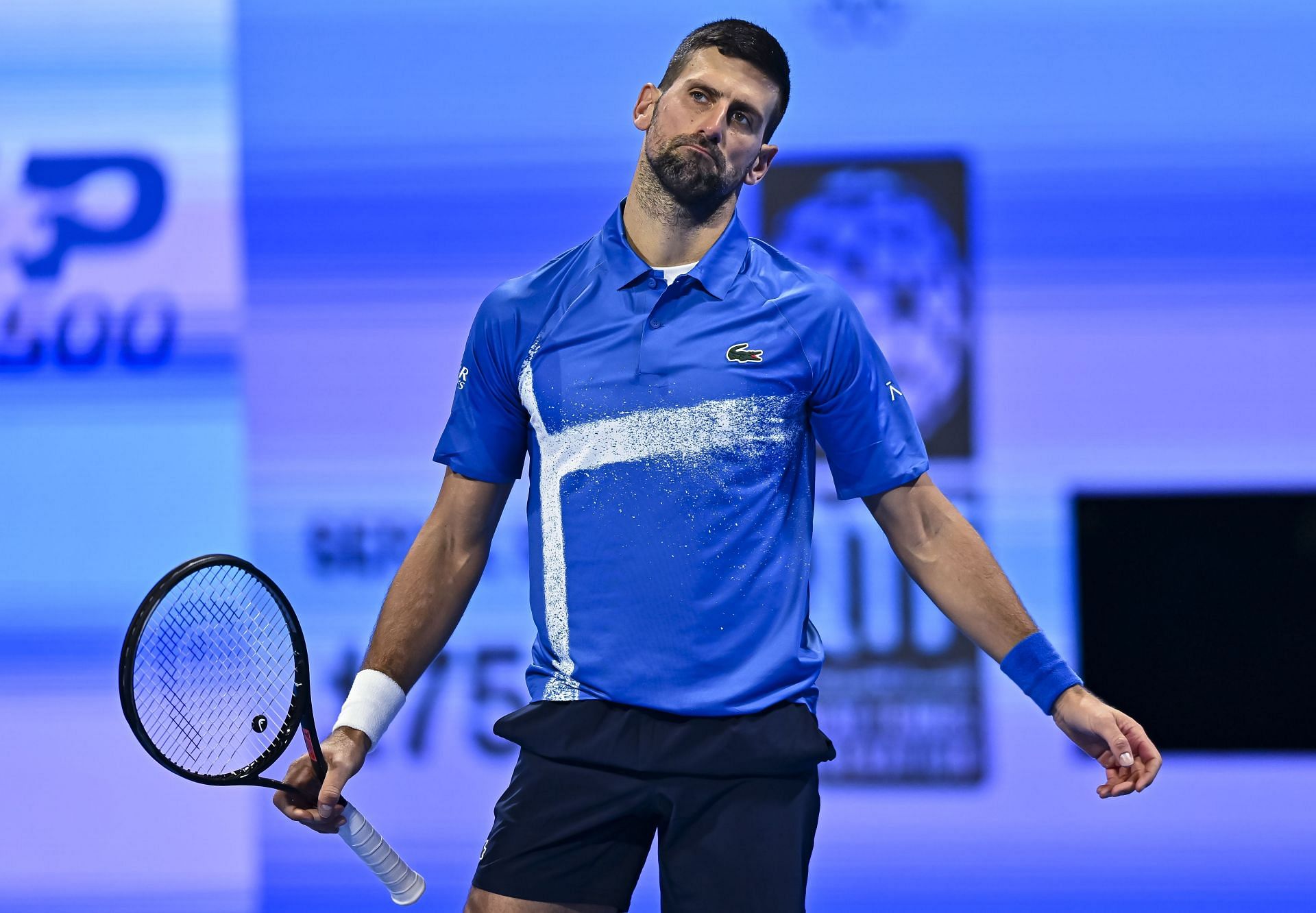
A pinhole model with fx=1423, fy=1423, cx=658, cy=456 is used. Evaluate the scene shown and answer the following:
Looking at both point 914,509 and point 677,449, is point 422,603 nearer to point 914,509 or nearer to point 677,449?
point 677,449

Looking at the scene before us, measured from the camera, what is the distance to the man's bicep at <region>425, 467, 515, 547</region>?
2.37 metres

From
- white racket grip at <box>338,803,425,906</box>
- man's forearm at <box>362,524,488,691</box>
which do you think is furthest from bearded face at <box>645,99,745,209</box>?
white racket grip at <box>338,803,425,906</box>

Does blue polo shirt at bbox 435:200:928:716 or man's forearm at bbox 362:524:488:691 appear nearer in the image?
blue polo shirt at bbox 435:200:928:716

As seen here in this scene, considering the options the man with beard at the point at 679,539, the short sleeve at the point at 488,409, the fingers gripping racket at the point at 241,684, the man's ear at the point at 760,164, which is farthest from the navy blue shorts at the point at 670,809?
the man's ear at the point at 760,164

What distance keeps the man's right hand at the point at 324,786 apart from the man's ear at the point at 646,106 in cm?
115

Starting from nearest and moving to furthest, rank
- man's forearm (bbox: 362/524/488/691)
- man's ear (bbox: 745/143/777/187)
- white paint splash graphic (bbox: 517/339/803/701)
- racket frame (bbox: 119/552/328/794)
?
racket frame (bbox: 119/552/328/794), white paint splash graphic (bbox: 517/339/803/701), man's forearm (bbox: 362/524/488/691), man's ear (bbox: 745/143/777/187)

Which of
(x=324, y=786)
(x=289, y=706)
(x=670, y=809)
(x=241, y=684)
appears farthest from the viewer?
(x=241, y=684)

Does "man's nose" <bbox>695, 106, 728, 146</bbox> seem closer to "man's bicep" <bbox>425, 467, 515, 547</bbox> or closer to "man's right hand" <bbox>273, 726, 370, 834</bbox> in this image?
"man's bicep" <bbox>425, 467, 515, 547</bbox>

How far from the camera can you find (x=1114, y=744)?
2.08 m

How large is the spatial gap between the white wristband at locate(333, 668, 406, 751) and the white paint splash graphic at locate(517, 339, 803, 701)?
0.25 m

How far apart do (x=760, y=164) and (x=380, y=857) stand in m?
1.29

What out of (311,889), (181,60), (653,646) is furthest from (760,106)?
(311,889)

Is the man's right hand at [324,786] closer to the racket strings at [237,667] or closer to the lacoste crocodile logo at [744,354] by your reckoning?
the racket strings at [237,667]

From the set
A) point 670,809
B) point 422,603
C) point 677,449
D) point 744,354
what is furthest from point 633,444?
point 670,809
